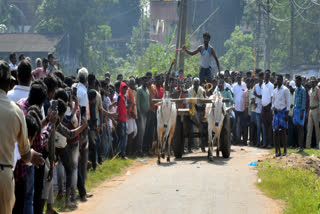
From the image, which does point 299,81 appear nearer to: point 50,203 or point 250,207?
point 250,207

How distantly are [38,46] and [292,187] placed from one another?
41695mm

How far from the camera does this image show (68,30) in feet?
172

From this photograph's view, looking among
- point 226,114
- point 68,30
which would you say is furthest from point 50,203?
point 68,30

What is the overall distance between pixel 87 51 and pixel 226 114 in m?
40.4

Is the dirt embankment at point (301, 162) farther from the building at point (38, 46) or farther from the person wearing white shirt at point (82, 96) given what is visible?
the building at point (38, 46)

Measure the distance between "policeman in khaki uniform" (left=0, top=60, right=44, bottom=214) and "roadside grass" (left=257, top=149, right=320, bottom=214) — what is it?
4.93 metres

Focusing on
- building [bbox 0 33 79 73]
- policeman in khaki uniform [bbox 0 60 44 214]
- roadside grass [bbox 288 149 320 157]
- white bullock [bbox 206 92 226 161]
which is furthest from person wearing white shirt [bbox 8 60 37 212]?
building [bbox 0 33 79 73]

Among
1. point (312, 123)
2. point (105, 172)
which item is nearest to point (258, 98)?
point (312, 123)

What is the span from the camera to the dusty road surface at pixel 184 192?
904 centimetres

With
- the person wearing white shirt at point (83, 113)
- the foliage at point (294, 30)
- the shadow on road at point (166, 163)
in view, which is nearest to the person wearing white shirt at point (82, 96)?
the person wearing white shirt at point (83, 113)

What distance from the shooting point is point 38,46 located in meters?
49.8

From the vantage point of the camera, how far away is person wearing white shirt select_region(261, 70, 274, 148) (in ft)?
60.1

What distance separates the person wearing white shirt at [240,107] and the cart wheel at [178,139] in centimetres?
517

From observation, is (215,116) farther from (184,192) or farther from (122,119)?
(184,192)
